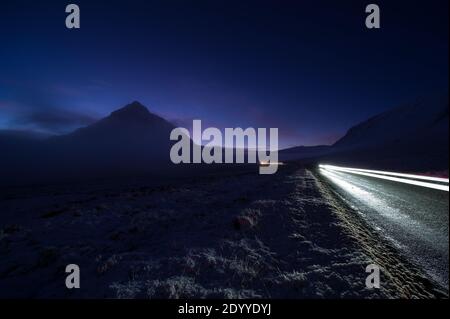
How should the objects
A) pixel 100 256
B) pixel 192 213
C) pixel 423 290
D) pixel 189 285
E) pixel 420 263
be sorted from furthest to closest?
pixel 192 213, pixel 100 256, pixel 420 263, pixel 189 285, pixel 423 290

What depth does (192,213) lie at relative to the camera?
409 inches

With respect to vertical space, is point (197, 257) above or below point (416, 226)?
below

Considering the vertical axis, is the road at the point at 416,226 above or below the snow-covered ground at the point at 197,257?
above

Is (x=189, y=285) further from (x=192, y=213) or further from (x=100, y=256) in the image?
(x=192, y=213)

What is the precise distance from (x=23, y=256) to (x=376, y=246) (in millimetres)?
9446

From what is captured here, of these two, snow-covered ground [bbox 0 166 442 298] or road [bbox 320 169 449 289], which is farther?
road [bbox 320 169 449 289]

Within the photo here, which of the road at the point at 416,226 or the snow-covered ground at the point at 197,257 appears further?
the road at the point at 416,226

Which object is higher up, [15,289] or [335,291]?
[335,291]

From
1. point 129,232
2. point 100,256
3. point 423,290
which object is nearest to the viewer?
point 423,290

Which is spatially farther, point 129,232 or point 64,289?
point 129,232

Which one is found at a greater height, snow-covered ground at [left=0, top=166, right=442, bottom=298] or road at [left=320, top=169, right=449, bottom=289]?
road at [left=320, top=169, right=449, bottom=289]

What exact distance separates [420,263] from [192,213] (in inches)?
310

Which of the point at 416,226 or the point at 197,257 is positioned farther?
the point at 416,226
